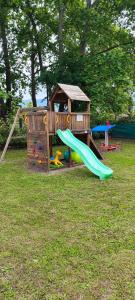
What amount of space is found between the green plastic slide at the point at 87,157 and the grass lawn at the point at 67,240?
15.7 inches

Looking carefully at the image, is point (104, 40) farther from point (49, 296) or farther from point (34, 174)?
point (49, 296)

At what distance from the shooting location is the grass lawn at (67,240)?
117 inches

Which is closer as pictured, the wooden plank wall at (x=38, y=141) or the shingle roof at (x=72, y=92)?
the wooden plank wall at (x=38, y=141)

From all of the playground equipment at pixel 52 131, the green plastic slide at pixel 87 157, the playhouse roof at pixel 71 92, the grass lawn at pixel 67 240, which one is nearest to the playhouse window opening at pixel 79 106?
the playhouse roof at pixel 71 92

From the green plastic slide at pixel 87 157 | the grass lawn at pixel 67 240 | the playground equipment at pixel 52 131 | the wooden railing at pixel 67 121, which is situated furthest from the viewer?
A: the wooden railing at pixel 67 121

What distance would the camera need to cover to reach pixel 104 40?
1659 cm

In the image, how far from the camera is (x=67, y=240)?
4.00 m

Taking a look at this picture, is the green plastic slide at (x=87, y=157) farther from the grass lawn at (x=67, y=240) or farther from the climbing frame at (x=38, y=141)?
the climbing frame at (x=38, y=141)

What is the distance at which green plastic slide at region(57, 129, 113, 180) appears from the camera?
7.61 meters

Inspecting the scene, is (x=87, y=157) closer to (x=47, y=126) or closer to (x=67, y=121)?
(x=47, y=126)

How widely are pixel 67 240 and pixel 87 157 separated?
4445mm

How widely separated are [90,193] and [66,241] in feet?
7.80

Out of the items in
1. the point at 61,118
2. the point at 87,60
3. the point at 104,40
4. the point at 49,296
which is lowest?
the point at 49,296

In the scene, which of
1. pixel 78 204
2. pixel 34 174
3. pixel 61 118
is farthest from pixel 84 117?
pixel 78 204
